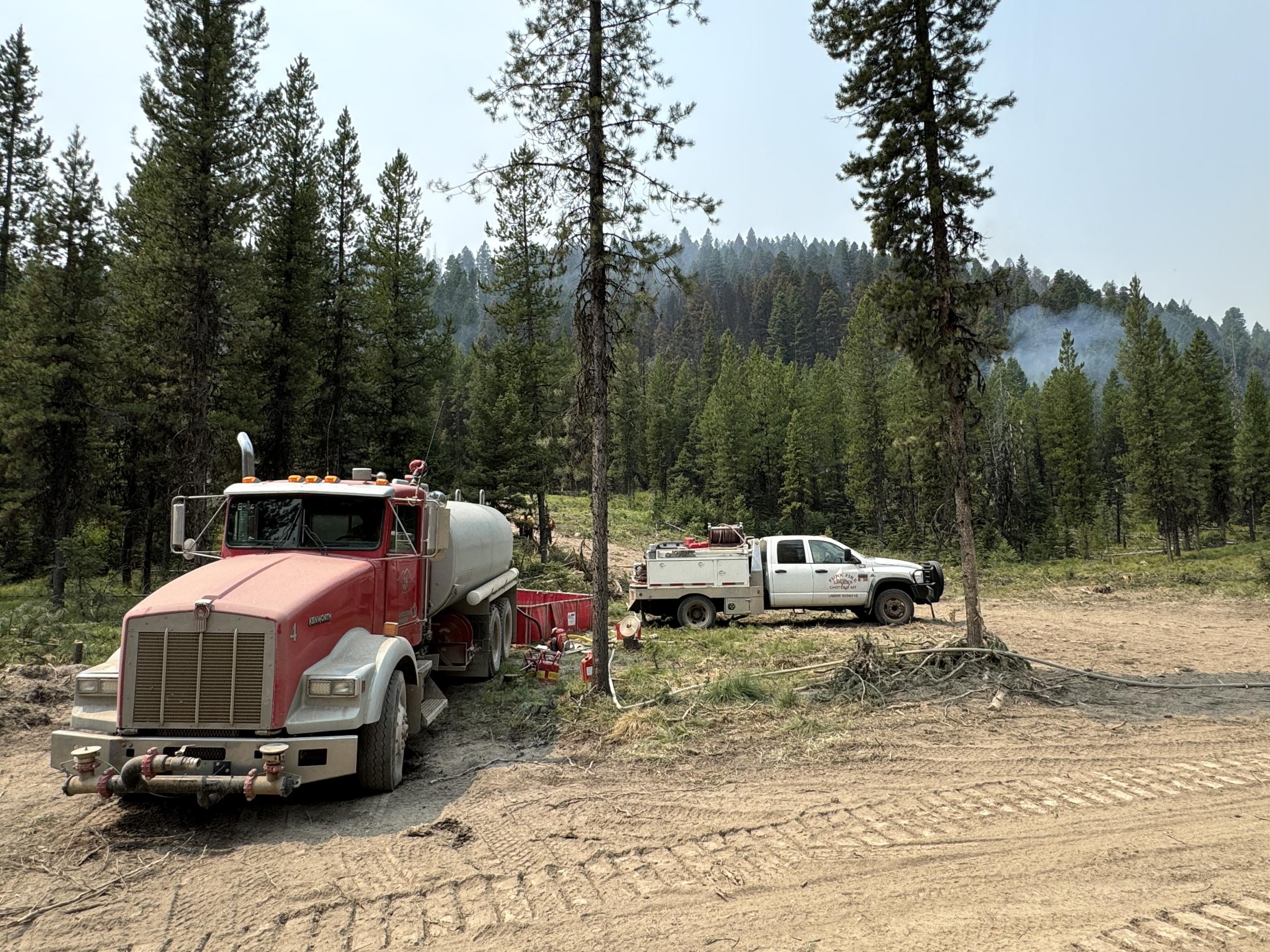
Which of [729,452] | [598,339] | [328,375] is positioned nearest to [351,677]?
[598,339]

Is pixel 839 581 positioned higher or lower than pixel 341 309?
lower

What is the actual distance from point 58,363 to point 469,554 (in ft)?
61.8

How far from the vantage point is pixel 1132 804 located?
20.4 feet

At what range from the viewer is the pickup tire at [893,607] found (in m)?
17.5

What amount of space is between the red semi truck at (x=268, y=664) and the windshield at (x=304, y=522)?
0.01 meters

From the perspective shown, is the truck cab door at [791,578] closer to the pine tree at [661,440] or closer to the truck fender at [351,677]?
the truck fender at [351,677]

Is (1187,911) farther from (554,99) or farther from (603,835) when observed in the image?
(554,99)

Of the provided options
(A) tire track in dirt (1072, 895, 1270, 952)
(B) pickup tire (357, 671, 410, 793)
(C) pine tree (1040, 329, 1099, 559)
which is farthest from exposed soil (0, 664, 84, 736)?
(C) pine tree (1040, 329, 1099, 559)

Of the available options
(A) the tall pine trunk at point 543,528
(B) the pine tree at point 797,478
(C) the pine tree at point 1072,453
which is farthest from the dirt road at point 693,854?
(C) the pine tree at point 1072,453

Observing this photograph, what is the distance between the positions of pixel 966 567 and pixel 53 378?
80.9 ft

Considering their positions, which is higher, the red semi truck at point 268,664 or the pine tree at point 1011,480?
the pine tree at point 1011,480

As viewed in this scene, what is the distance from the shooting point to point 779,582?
1764cm

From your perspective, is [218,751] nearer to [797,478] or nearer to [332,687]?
[332,687]

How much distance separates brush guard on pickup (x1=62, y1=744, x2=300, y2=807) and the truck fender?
14.7 inches
